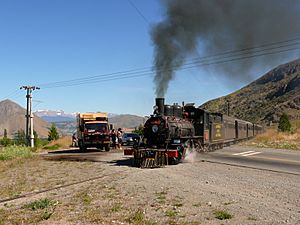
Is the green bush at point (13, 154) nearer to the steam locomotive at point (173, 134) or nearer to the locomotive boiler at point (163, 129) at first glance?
the steam locomotive at point (173, 134)

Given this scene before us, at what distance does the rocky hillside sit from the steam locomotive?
253 ft

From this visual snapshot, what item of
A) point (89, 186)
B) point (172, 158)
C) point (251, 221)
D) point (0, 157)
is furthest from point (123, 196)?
point (0, 157)

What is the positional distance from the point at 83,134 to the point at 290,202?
23.8 metres

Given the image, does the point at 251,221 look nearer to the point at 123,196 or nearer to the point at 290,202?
the point at 290,202

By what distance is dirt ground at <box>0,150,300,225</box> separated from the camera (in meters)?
8.16

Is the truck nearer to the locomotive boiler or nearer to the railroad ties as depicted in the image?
the locomotive boiler

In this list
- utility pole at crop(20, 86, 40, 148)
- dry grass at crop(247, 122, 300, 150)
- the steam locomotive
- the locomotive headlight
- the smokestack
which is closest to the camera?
the steam locomotive

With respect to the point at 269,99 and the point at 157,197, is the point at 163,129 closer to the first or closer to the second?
the point at 157,197

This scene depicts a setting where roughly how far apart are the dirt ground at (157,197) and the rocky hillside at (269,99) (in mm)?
87447

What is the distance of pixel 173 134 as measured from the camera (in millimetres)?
19453

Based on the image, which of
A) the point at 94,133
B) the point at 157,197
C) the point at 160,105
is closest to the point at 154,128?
the point at 160,105

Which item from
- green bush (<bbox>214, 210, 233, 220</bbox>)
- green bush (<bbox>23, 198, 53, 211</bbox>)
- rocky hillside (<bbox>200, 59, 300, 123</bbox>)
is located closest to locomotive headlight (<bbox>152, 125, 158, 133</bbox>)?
green bush (<bbox>23, 198, 53, 211</bbox>)

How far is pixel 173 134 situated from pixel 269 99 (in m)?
126

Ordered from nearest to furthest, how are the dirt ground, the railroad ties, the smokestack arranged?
the dirt ground
the railroad ties
the smokestack
